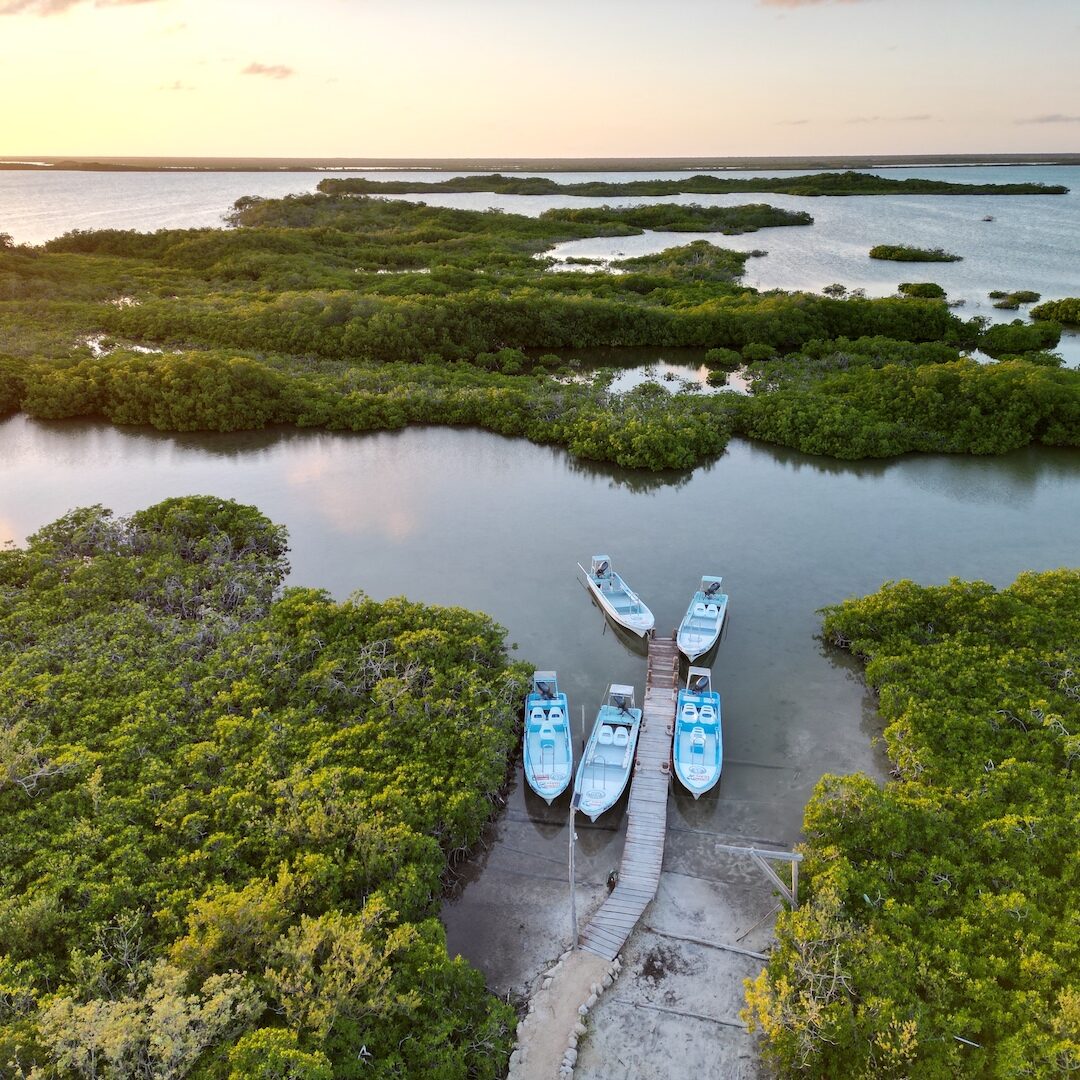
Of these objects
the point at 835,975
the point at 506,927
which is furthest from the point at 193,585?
the point at 835,975

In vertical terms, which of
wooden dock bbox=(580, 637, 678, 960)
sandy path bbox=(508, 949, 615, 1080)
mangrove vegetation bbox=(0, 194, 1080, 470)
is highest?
mangrove vegetation bbox=(0, 194, 1080, 470)

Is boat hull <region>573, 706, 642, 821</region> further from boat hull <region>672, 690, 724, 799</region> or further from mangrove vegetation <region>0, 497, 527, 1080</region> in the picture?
mangrove vegetation <region>0, 497, 527, 1080</region>

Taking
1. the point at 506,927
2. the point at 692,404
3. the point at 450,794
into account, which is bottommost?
the point at 506,927

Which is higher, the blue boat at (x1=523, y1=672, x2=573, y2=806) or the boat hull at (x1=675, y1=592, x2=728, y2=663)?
the boat hull at (x1=675, y1=592, x2=728, y2=663)

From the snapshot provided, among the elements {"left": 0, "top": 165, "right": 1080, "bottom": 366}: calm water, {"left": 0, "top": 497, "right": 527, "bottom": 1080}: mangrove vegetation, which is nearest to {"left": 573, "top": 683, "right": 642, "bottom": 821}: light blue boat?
{"left": 0, "top": 497, "right": 527, "bottom": 1080}: mangrove vegetation

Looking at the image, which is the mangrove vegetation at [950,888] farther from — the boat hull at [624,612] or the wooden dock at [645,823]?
the boat hull at [624,612]

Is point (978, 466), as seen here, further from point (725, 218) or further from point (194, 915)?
point (725, 218)

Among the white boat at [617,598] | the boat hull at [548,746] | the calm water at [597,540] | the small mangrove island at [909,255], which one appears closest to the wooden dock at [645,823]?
the calm water at [597,540]

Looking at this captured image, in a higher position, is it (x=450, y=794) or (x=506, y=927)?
(x=450, y=794)
